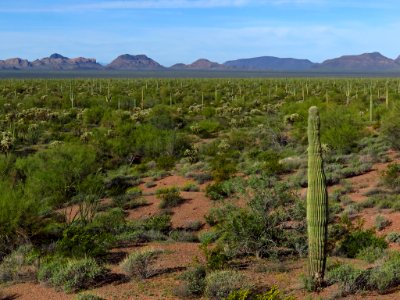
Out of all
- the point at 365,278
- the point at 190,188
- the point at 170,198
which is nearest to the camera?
the point at 365,278

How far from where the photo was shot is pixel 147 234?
15.7 metres

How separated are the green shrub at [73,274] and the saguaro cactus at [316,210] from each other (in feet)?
15.3

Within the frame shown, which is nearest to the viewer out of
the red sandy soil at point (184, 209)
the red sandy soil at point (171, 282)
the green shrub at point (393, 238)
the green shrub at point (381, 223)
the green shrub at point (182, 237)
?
the red sandy soil at point (171, 282)

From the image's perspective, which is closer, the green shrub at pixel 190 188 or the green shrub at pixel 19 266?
the green shrub at pixel 19 266

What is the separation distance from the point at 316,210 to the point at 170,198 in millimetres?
12070

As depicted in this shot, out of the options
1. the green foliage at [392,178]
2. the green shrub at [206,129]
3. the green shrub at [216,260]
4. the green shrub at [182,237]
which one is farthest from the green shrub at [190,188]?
the green shrub at [206,129]

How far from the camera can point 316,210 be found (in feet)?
33.1

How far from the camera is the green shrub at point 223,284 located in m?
10.0

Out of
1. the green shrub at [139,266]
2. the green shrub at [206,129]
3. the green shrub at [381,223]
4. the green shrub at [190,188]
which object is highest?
the green shrub at [206,129]

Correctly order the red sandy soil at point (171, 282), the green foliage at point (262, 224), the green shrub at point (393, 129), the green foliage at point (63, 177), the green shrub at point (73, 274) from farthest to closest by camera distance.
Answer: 1. the green shrub at point (393, 129)
2. the green foliage at point (63, 177)
3. the green foliage at point (262, 224)
4. the green shrub at point (73, 274)
5. the red sandy soil at point (171, 282)

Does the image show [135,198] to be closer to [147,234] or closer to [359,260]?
[147,234]

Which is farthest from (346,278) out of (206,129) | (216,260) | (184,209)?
(206,129)

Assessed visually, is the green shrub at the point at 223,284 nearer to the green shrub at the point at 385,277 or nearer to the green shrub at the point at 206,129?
the green shrub at the point at 385,277

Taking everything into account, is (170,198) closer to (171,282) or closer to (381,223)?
(381,223)
